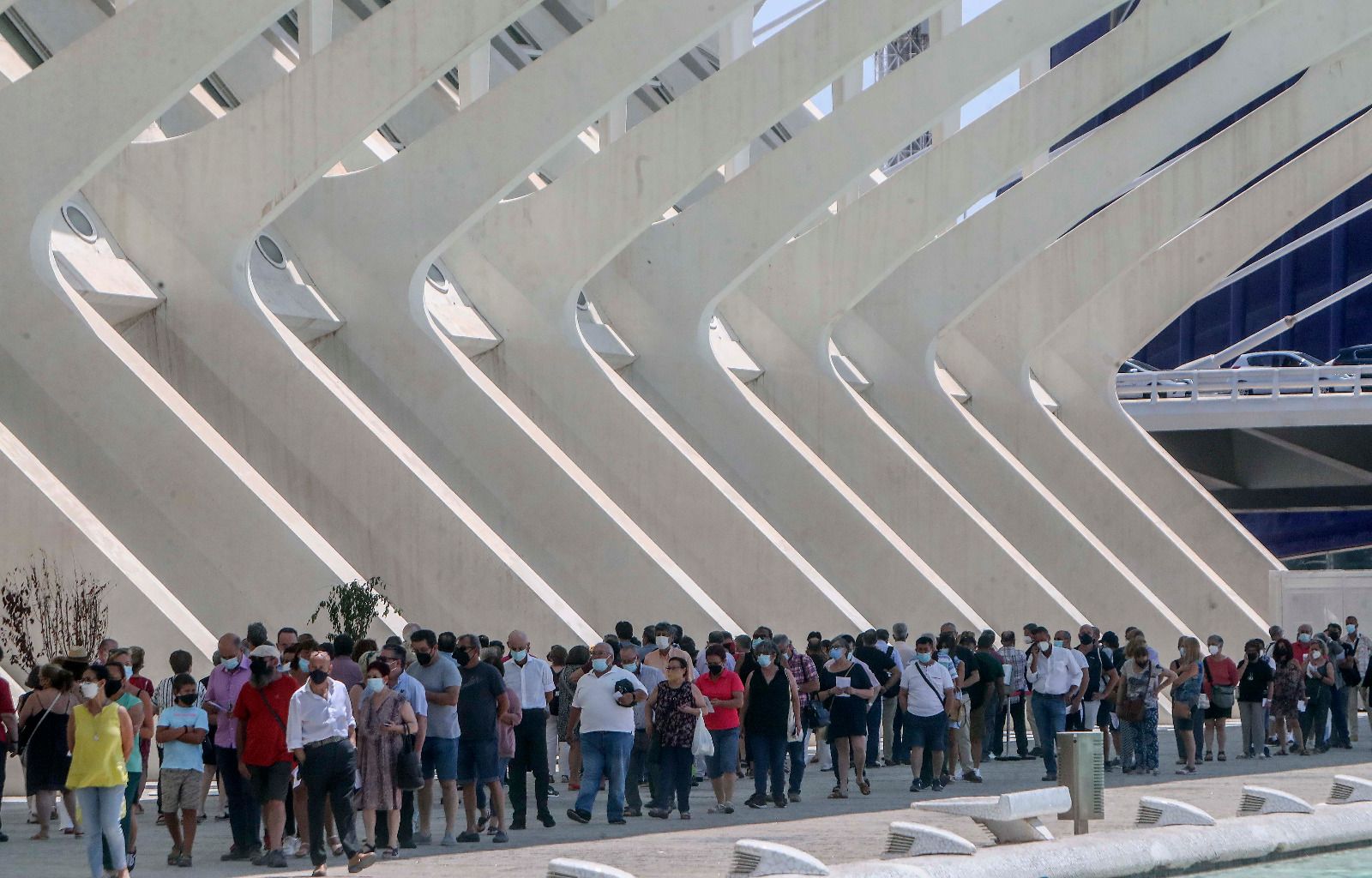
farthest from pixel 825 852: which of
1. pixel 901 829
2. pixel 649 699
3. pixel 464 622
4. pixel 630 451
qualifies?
pixel 630 451

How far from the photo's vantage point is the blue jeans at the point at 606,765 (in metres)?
13.0

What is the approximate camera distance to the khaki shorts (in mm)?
10789

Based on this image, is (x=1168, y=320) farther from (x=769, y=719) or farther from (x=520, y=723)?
(x=520, y=723)

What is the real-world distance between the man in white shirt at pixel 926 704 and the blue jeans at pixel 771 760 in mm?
1464

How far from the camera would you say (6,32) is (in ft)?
65.3

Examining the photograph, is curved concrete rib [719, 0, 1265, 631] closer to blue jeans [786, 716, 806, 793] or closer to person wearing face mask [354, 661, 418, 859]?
blue jeans [786, 716, 806, 793]

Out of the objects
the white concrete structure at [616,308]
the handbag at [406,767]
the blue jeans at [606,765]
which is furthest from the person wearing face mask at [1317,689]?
the handbag at [406,767]

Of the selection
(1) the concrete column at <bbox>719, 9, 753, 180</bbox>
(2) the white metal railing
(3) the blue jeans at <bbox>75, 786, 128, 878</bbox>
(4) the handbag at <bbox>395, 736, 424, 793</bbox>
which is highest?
(1) the concrete column at <bbox>719, 9, 753, 180</bbox>

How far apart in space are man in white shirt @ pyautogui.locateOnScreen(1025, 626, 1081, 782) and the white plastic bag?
4.01 m

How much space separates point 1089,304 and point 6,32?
1821 centimetres

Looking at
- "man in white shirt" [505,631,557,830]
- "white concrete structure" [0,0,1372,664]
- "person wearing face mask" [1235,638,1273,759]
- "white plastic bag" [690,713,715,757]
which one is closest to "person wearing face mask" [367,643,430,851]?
"man in white shirt" [505,631,557,830]

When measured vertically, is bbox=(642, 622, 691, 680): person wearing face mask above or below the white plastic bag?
above

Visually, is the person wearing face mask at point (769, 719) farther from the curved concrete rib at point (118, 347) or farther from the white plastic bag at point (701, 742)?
the curved concrete rib at point (118, 347)

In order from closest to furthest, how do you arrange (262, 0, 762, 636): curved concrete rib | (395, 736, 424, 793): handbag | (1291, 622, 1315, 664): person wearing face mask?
(395, 736, 424, 793): handbag → (262, 0, 762, 636): curved concrete rib → (1291, 622, 1315, 664): person wearing face mask
